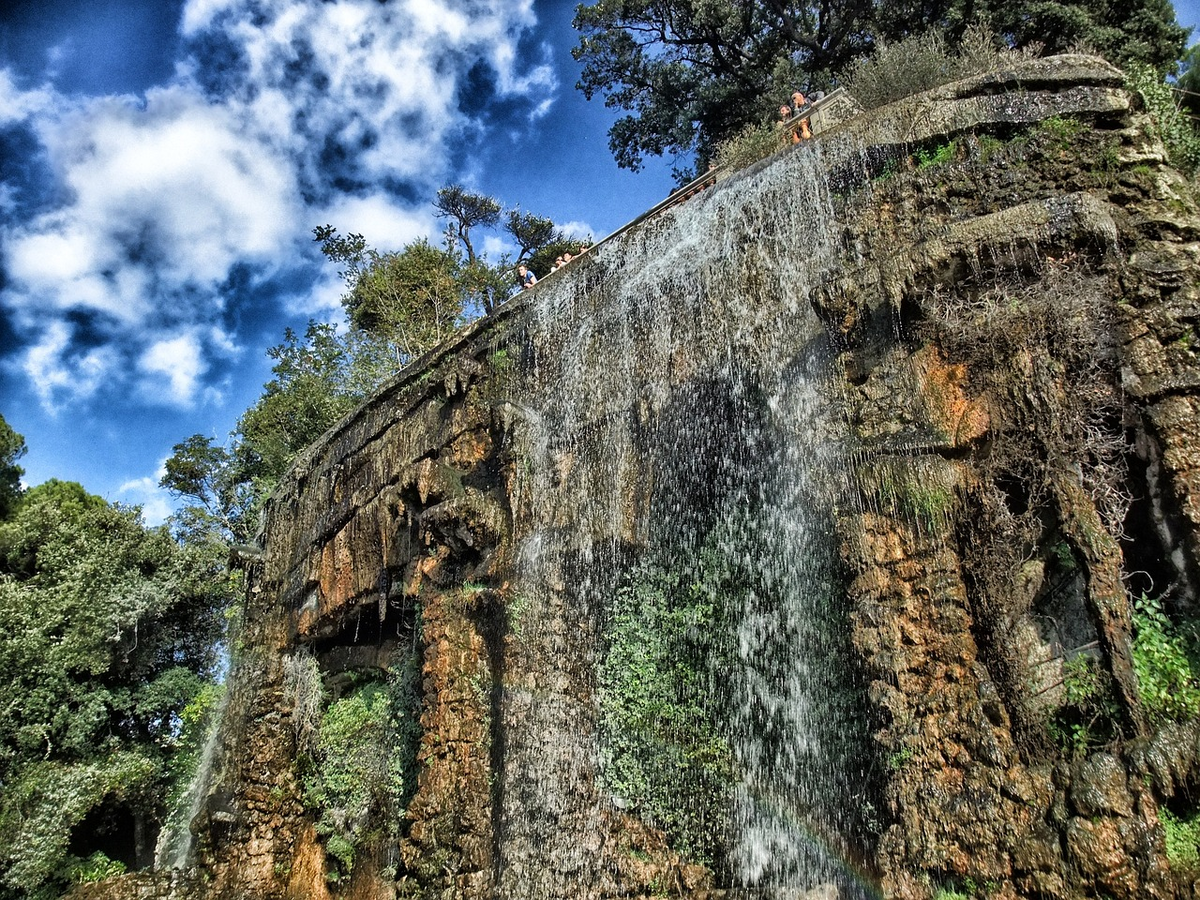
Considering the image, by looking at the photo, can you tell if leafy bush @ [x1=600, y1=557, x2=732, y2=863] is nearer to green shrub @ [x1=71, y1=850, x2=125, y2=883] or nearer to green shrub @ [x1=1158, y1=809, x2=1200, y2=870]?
green shrub @ [x1=1158, y1=809, x2=1200, y2=870]

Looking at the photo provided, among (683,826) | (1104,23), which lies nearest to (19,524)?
(683,826)

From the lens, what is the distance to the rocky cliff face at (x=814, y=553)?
5402 mm

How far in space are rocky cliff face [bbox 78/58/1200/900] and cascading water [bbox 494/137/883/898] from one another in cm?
3

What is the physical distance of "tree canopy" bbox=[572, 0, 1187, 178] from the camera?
17422 mm

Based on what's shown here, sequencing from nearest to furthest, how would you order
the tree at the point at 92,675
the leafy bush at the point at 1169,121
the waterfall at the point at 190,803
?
the leafy bush at the point at 1169,121, the waterfall at the point at 190,803, the tree at the point at 92,675

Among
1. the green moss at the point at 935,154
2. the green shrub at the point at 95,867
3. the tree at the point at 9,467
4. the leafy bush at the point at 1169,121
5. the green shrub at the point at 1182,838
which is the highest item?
the tree at the point at 9,467

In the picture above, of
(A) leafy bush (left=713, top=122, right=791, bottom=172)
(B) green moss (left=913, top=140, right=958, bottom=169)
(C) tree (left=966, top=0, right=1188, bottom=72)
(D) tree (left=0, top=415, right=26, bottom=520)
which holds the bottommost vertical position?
(B) green moss (left=913, top=140, right=958, bottom=169)

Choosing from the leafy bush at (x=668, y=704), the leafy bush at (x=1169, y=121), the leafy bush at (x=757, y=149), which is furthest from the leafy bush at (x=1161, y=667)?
the leafy bush at (x=757, y=149)

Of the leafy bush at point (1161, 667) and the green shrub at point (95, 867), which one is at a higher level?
the leafy bush at point (1161, 667)

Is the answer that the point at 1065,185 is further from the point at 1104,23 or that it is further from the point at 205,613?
the point at 205,613

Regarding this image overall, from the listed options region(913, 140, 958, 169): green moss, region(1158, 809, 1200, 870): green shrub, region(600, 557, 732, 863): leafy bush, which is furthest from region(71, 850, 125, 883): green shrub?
region(913, 140, 958, 169): green moss

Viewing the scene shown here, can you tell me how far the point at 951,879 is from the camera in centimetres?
484

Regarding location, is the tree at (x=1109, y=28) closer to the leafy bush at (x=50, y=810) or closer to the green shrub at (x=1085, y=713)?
the green shrub at (x=1085, y=713)

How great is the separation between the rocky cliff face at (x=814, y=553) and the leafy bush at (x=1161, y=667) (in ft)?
0.16
